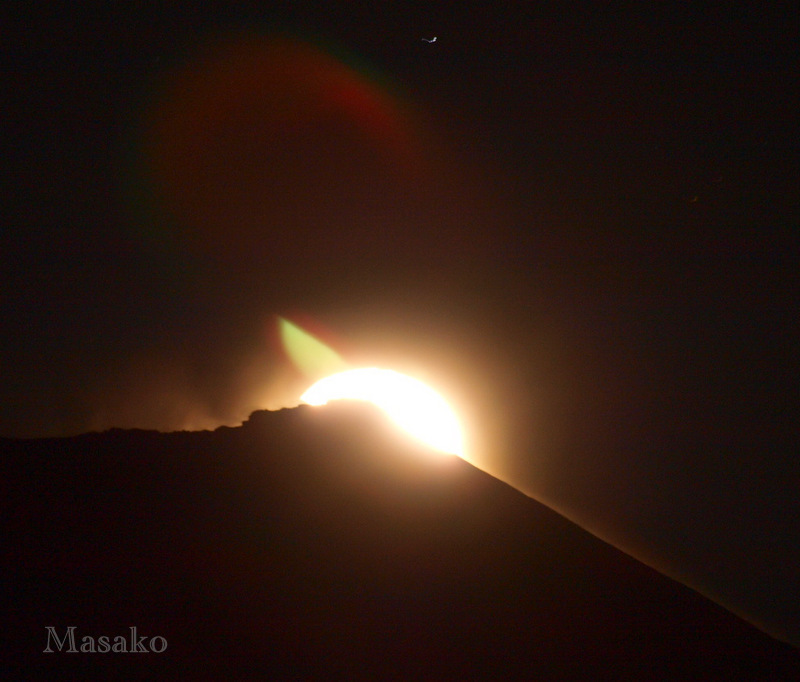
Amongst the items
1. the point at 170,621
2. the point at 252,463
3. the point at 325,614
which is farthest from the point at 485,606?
the point at 252,463

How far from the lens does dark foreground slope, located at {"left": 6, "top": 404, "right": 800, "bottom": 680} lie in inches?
224

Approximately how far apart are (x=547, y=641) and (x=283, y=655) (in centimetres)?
348

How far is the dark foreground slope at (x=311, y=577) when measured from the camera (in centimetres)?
569

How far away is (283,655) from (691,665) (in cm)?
570

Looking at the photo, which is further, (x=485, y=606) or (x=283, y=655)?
(x=485, y=606)

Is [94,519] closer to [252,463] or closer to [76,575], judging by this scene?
Answer: [76,575]

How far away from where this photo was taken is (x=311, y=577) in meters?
7.11

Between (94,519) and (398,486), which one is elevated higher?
(398,486)

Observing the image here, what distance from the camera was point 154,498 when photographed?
7945mm

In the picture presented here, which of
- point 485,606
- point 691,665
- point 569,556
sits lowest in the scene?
point 691,665

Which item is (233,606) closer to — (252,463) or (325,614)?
(325,614)

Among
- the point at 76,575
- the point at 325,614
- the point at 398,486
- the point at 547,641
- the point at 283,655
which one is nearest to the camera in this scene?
the point at 283,655

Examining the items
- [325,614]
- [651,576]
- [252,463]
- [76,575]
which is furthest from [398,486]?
[76,575]

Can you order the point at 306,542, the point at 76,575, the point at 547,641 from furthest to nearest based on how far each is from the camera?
the point at 306,542 < the point at 547,641 < the point at 76,575
